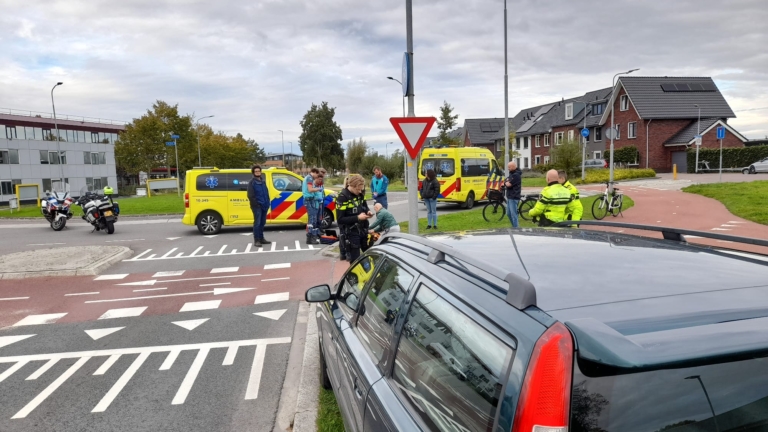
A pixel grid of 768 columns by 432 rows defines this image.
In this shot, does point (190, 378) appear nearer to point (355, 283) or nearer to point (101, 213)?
point (355, 283)

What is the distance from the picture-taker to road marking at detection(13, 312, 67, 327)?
7172 mm

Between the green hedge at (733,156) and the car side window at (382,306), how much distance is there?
4903 centimetres

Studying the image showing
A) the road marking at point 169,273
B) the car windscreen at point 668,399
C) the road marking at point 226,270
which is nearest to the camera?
the car windscreen at point 668,399

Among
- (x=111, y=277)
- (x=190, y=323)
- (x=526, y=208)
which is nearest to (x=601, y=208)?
(x=526, y=208)

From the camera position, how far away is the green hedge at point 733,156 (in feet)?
144

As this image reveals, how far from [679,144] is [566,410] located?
53.2 m

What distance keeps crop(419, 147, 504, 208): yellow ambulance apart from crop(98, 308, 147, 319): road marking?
1614 centimetres

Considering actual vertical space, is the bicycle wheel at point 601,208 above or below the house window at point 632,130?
below

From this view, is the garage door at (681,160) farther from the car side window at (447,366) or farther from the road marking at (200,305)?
the car side window at (447,366)

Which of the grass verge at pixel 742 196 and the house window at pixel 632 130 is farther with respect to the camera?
the house window at pixel 632 130

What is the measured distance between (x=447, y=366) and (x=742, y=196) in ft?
70.3

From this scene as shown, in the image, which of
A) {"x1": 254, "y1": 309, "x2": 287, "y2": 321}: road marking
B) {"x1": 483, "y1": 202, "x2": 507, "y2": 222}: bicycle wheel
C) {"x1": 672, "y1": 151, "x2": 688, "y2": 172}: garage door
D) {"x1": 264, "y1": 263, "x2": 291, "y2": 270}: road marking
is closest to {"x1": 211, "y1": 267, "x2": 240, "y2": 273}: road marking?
{"x1": 264, "y1": 263, "x2": 291, "y2": 270}: road marking

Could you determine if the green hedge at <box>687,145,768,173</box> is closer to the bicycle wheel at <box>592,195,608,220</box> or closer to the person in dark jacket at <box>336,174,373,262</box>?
the bicycle wheel at <box>592,195,608,220</box>

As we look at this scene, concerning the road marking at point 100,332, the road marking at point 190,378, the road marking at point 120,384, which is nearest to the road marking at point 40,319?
the road marking at point 100,332
